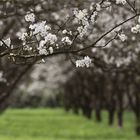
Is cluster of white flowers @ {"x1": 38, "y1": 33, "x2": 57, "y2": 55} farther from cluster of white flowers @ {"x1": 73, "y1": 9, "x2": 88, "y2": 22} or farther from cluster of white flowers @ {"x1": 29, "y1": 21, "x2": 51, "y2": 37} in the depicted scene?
cluster of white flowers @ {"x1": 73, "y1": 9, "x2": 88, "y2": 22}

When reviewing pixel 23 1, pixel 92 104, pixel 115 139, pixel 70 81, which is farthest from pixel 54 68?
pixel 23 1

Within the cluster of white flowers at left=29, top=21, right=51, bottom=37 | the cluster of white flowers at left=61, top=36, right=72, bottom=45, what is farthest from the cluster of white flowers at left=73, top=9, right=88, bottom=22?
the cluster of white flowers at left=29, top=21, right=51, bottom=37

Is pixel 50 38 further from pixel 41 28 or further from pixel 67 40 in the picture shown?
pixel 67 40

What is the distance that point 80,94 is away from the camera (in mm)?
57094

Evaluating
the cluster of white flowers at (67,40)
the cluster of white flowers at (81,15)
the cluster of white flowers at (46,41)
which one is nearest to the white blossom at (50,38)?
the cluster of white flowers at (46,41)

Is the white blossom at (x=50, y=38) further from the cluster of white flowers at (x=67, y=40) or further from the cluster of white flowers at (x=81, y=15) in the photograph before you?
the cluster of white flowers at (x=81, y=15)

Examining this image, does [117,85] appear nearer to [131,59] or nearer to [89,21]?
[131,59]

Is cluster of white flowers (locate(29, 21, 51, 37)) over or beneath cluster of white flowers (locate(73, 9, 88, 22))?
beneath

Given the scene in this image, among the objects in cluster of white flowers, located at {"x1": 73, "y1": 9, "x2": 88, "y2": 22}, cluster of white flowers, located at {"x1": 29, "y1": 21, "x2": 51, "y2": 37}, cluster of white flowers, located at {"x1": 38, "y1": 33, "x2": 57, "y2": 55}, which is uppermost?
cluster of white flowers, located at {"x1": 73, "y1": 9, "x2": 88, "y2": 22}

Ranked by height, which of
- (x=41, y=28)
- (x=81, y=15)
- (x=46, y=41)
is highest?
(x=81, y=15)

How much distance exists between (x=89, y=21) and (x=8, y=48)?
1.25 m

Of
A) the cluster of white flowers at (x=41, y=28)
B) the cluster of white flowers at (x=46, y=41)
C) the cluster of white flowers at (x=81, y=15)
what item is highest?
the cluster of white flowers at (x=81, y=15)

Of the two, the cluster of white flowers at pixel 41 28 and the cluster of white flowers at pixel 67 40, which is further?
the cluster of white flowers at pixel 67 40

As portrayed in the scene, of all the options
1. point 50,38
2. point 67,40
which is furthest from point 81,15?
point 50,38
